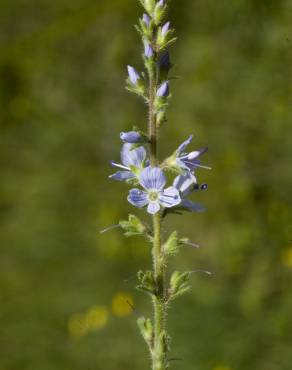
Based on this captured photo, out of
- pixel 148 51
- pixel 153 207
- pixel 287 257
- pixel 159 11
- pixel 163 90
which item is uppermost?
pixel 287 257

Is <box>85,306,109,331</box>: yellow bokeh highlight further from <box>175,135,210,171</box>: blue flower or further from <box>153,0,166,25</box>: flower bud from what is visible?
<box>153,0,166,25</box>: flower bud

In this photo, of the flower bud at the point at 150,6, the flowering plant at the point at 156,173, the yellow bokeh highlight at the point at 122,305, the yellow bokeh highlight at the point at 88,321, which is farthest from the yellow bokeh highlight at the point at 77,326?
the flower bud at the point at 150,6

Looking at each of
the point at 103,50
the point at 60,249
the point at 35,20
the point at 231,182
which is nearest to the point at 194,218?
the point at 231,182

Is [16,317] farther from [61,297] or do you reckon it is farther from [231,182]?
[231,182]

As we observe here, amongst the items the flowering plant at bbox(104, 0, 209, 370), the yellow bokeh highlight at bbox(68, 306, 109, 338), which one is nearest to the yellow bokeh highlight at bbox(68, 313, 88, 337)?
the yellow bokeh highlight at bbox(68, 306, 109, 338)

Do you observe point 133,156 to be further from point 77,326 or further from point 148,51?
point 77,326

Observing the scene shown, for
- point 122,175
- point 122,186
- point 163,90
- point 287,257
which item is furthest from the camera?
point 122,186

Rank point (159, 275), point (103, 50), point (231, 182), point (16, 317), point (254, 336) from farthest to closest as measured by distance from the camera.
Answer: point (103, 50)
point (231, 182)
point (16, 317)
point (254, 336)
point (159, 275)

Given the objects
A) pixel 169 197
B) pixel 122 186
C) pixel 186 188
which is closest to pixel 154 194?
Answer: pixel 169 197
